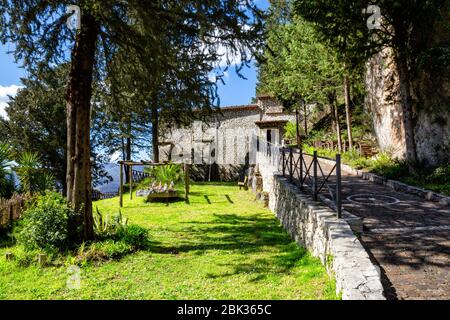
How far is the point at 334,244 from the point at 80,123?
18.8 ft

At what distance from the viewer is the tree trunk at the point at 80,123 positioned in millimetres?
7156

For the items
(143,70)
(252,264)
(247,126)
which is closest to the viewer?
(252,264)

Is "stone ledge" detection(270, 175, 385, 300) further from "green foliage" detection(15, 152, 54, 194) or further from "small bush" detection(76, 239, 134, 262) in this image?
"green foliage" detection(15, 152, 54, 194)

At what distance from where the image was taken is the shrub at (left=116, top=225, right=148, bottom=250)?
7.28 metres

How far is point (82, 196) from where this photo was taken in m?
7.29

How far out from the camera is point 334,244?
15.7 ft

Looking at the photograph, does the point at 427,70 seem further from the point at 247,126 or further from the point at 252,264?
the point at 247,126

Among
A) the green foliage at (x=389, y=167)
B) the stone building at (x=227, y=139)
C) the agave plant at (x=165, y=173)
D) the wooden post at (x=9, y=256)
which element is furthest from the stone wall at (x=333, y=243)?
the stone building at (x=227, y=139)

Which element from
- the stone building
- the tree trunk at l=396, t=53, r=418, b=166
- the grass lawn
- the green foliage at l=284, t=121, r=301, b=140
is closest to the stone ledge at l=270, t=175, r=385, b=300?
the grass lawn

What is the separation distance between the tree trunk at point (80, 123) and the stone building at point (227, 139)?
64.1ft

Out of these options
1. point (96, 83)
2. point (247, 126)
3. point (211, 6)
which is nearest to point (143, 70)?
point (96, 83)

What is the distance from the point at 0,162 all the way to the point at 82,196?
19.7ft

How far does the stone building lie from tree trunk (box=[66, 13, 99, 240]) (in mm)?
19546

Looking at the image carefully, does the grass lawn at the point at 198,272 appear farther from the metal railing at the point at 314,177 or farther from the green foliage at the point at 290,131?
the green foliage at the point at 290,131
